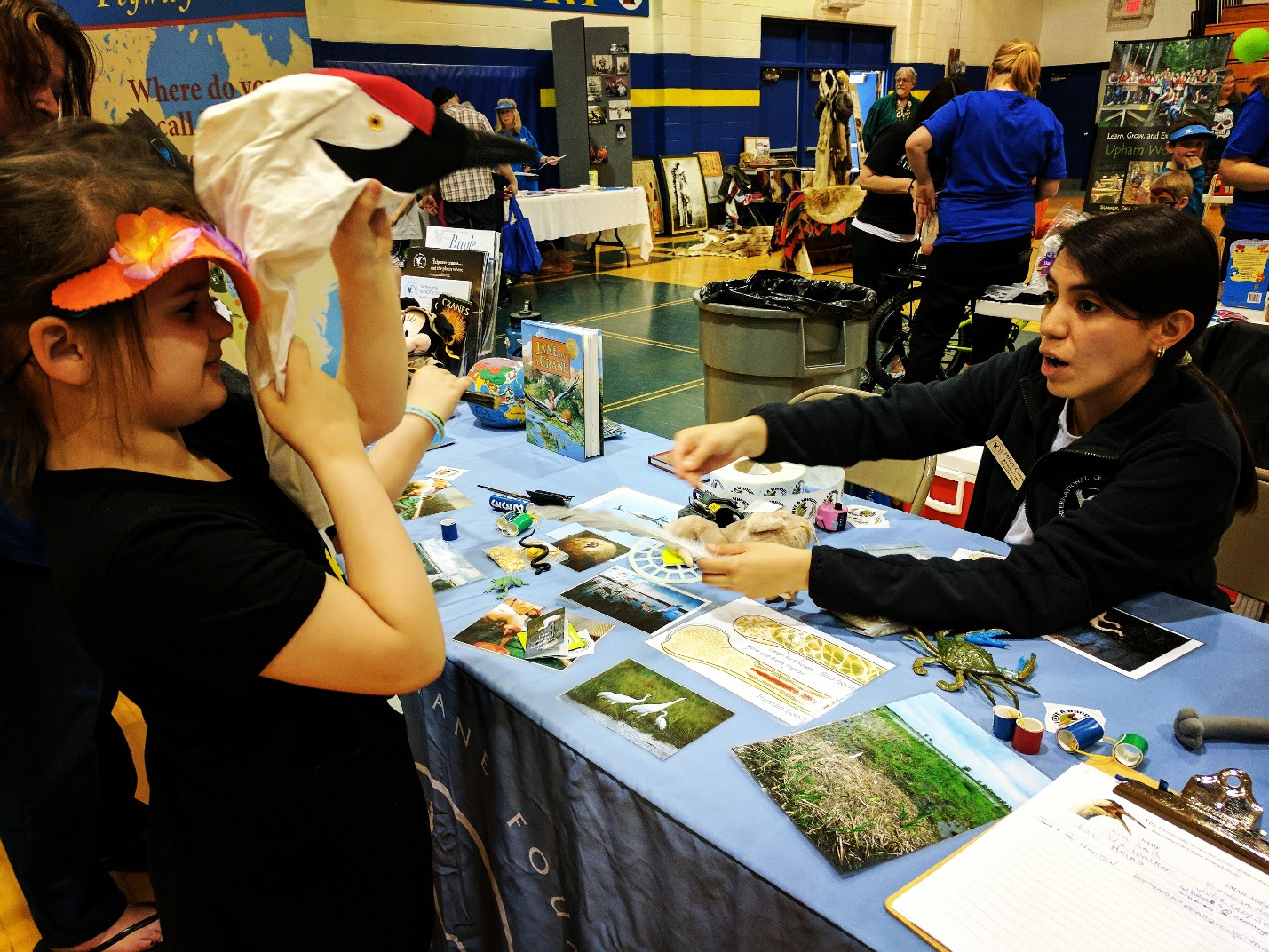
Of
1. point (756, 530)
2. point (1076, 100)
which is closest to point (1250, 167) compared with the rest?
point (756, 530)

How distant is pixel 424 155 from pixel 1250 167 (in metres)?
3.81

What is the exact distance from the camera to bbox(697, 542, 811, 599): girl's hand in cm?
133

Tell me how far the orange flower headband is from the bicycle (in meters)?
4.30

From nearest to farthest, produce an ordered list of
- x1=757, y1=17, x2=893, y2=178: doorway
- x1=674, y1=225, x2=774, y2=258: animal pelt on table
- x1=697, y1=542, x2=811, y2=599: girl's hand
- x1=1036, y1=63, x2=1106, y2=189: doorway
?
x1=697, y1=542, x2=811, y2=599: girl's hand, x1=674, y1=225, x2=774, y2=258: animal pelt on table, x1=757, y1=17, x2=893, y2=178: doorway, x1=1036, y1=63, x2=1106, y2=189: doorway

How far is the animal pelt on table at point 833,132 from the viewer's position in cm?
769

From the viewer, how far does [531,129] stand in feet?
33.4

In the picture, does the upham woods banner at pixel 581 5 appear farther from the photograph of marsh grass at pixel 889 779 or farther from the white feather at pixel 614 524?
the photograph of marsh grass at pixel 889 779

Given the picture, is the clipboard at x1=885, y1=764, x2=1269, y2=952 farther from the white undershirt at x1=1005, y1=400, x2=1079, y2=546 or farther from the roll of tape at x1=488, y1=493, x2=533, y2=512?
the roll of tape at x1=488, y1=493, x2=533, y2=512

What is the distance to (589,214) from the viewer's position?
29.0 ft

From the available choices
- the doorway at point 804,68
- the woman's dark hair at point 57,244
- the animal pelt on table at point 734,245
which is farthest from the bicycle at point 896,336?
the doorway at point 804,68

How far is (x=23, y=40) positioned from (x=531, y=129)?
9.49m

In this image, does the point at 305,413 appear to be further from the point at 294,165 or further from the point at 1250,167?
the point at 1250,167

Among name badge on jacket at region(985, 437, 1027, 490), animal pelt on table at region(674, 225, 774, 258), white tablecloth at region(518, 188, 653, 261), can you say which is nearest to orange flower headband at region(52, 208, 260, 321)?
name badge on jacket at region(985, 437, 1027, 490)

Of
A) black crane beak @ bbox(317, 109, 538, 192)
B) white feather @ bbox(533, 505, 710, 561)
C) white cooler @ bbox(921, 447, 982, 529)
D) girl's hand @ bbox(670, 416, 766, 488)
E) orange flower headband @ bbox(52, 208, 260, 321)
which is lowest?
white cooler @ bbox(921, 447, 982, 529)
